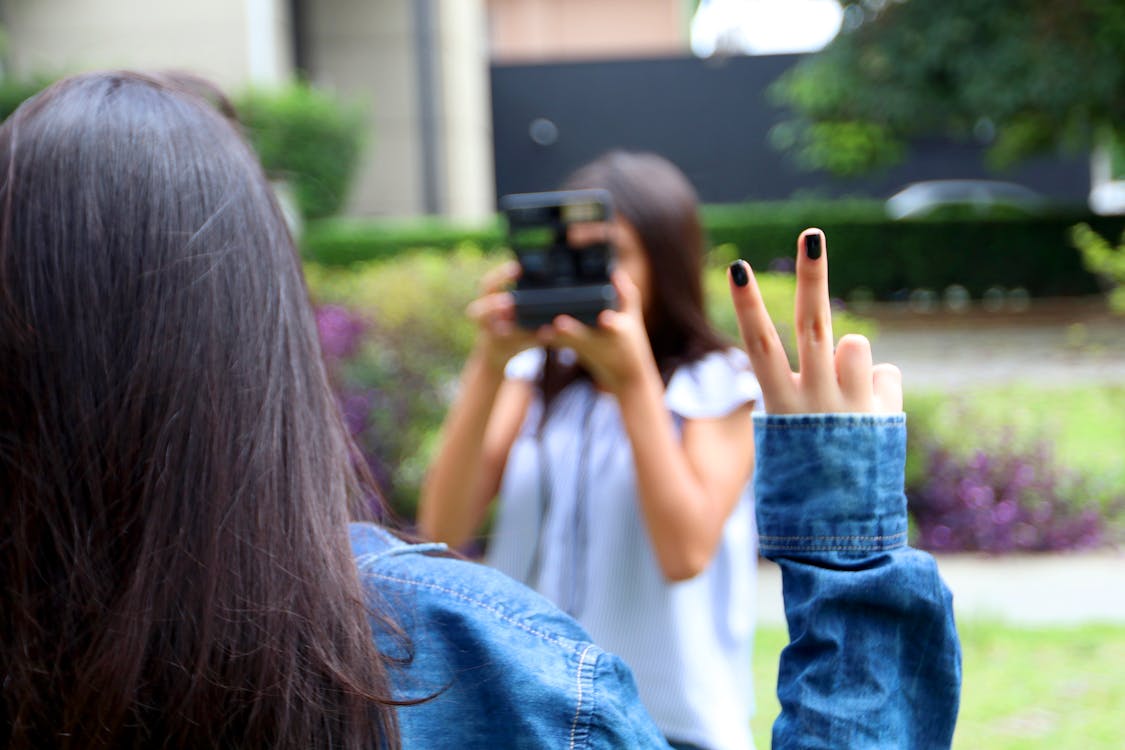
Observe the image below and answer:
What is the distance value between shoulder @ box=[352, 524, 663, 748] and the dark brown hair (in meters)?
1.18

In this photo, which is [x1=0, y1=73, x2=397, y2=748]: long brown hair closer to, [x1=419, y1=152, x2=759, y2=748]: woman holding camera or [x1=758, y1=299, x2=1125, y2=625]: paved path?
[x1=419, y1=152, x2=759, y2=748]: woman holding camera

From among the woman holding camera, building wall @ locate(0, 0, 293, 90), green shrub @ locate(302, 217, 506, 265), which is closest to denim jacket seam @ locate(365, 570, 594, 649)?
the woman holding camera

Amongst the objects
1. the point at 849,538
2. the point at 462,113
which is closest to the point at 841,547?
the point at 849,538

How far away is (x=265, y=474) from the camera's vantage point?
0.94 m

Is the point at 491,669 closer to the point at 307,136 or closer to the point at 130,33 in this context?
the point at 307,136

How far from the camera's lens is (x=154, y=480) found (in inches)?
36.7

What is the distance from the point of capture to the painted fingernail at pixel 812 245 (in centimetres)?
86

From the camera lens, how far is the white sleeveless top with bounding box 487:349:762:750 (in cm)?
180

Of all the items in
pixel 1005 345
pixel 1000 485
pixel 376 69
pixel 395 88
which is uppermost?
pixel 376 69

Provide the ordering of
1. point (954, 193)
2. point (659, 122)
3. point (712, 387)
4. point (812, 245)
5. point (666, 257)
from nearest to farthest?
1. point (812, 245)
2. point (712, 387)
3. point (666, 257)
4. point (659, 122)
5. point (954, 193)

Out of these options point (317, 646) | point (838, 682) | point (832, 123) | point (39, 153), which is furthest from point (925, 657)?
point (832, 123)

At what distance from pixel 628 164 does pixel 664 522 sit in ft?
2.49

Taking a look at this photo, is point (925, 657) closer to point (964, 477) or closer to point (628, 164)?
point (628, 164)

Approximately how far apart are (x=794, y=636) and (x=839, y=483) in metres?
0.13
